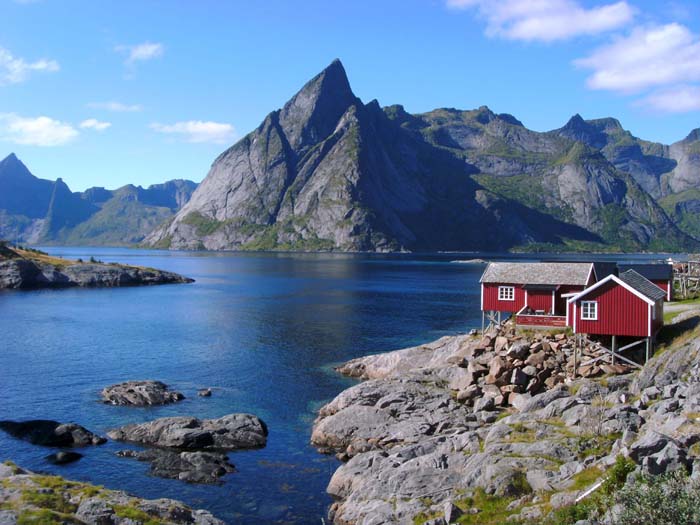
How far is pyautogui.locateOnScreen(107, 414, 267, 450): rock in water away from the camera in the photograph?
→ 3850 cm

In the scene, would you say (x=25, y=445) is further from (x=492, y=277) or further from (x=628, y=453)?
(x=492, y=277)

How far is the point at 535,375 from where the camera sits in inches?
1619

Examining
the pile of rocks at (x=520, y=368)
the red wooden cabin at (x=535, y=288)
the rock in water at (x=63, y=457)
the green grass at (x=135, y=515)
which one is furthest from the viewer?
the red wooden cabin at (x=535, y=288)


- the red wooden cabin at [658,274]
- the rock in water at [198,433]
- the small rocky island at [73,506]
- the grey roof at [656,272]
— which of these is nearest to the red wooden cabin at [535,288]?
the grey roof at [656,272]

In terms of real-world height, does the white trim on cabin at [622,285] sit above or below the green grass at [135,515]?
above

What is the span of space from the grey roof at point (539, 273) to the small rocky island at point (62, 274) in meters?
123

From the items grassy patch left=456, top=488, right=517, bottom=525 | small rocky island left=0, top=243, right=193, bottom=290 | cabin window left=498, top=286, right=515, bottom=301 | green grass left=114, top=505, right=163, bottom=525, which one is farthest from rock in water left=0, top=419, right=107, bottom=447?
small rocky island left=0, top=243, right=193, bottom=290

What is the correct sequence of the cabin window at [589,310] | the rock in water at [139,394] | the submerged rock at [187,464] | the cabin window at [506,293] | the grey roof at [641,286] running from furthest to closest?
1. the cabin window at [506,293]
2. the rock in water at [139,394]
3. the cabin window at [589,310]
4. the grey roof at [641,286]
5. the submerged rock at [187,464]

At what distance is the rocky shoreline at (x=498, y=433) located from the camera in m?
23.3

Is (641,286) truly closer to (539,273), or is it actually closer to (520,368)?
(520,368)

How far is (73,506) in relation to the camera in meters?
24.0

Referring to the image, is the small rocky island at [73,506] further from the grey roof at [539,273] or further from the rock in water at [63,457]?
the grey roof at [539,273]

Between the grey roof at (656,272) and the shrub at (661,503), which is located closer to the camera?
the shrub at (661,503)

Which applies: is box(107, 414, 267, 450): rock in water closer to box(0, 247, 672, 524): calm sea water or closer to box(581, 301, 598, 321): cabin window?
box(0, 247, 672, 524): calm sea water
